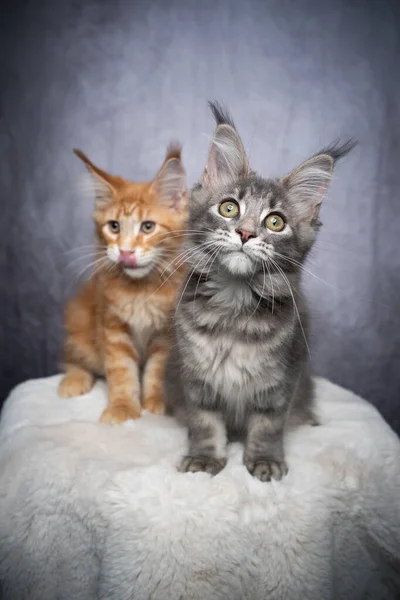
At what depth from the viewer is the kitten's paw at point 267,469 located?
1390mm

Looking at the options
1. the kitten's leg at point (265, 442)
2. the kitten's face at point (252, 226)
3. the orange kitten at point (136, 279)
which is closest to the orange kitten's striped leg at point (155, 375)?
the orange kitten at point (136, 279)

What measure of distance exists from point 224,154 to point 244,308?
0.40m

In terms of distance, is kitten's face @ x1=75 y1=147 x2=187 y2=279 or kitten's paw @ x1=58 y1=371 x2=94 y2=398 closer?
kitten's face @ x1=75 y1=147 x2=187 y2=279

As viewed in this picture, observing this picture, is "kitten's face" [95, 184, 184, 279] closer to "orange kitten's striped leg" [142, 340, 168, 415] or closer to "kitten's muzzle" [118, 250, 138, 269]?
"kitten's muzzle" [118, 250, 138, 269]

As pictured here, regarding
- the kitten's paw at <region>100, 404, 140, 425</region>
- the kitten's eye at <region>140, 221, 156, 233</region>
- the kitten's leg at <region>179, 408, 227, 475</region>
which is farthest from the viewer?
the kitten's eye at <region>140, 221, 156, 233</region>

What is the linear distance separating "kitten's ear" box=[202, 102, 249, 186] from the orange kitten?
331 millimetres

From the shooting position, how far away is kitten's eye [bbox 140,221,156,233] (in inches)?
71.1

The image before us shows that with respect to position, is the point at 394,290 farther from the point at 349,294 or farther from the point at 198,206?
the point at 198,206

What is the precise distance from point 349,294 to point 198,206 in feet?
3.71

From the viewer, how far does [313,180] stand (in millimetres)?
1395

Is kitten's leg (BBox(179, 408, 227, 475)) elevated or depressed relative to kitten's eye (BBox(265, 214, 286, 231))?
depressed

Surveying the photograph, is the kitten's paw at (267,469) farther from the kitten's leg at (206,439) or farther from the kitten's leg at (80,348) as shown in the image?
the kitten's leg at (80,348)

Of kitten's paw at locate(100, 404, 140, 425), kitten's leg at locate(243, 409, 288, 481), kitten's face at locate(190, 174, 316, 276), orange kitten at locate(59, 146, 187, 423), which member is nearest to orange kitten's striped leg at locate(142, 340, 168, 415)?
orange kitten at locate(59, 146, 187, 423)

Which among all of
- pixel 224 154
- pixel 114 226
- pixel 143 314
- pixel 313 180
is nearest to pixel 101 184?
pixel 114 226
